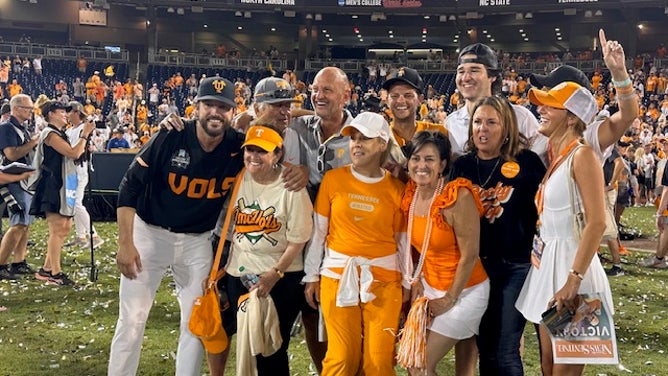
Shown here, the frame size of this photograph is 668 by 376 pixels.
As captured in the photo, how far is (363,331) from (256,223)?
93cm

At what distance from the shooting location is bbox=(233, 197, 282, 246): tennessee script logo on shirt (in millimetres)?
3932

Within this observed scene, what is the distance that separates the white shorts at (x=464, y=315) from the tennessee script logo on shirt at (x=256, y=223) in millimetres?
1079

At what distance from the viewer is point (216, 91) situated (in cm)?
405

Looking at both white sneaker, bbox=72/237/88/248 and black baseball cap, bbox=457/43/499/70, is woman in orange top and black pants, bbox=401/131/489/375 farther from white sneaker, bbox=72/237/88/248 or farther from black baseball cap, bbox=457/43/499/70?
white sneaker, bbox=72/237/88/248

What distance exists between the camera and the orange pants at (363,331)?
3630 millimetres

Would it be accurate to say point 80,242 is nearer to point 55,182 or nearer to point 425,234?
point 55,182

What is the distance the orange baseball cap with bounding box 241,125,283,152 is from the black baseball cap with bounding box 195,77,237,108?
0.91 feet

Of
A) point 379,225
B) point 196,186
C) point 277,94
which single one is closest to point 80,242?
point 196,186

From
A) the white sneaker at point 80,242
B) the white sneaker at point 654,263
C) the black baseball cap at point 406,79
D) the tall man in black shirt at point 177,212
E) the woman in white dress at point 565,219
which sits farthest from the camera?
the white sneaker at point 80,242

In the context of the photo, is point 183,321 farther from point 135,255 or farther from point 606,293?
point 606,293

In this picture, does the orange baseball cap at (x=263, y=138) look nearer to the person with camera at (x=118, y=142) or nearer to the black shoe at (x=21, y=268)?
the black shoe at (x=21, y=268)

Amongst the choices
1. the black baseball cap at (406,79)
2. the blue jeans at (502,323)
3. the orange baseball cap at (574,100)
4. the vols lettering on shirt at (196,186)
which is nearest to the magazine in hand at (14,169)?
the vols lettering on shirt at (196,186)

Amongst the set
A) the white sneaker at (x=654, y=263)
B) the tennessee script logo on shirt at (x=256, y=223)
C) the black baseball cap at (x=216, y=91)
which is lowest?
the white sneaker at (x=654, y=263)

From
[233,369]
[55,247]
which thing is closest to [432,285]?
[233,369]
